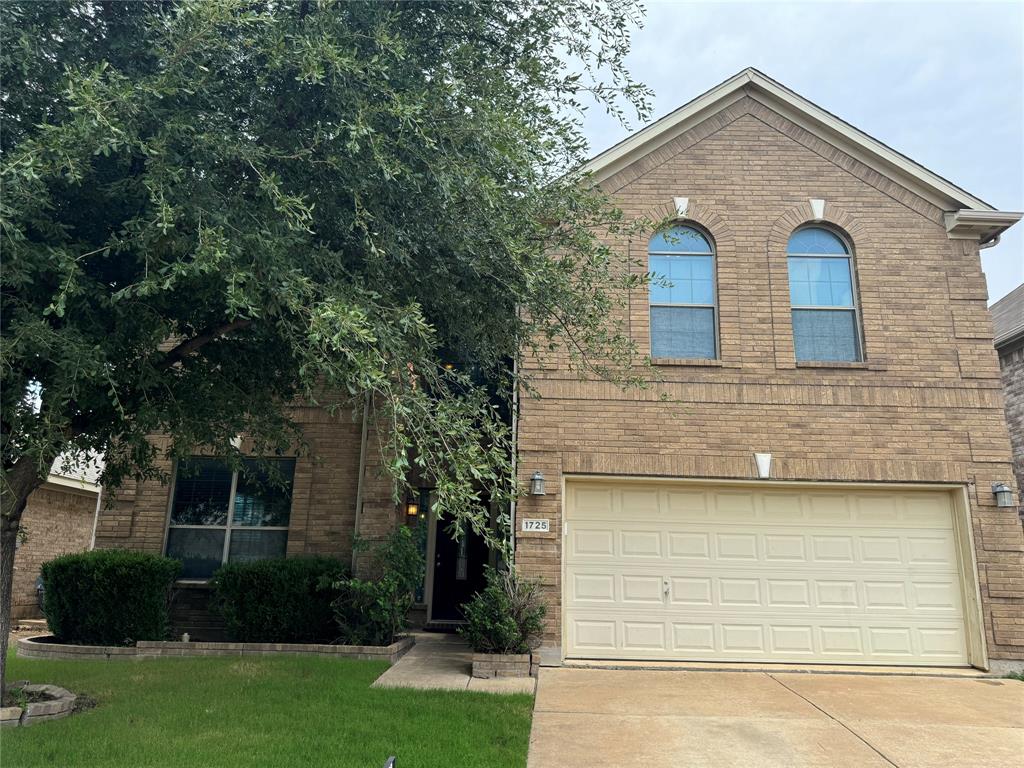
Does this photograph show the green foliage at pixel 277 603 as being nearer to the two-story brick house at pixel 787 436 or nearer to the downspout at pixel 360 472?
the downspout at pixel 360 472

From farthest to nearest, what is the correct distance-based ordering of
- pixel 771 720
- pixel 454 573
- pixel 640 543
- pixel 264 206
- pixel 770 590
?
pixel 454 573 → pixel 640 543 → pixel 770 590 → pixel 771 720 → pixel 264 206

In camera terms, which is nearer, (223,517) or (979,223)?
(979,223)

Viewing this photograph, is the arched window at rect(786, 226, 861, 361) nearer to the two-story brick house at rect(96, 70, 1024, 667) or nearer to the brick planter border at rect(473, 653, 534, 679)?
the two-story brick house at rect(96, 70, 1024, 667)

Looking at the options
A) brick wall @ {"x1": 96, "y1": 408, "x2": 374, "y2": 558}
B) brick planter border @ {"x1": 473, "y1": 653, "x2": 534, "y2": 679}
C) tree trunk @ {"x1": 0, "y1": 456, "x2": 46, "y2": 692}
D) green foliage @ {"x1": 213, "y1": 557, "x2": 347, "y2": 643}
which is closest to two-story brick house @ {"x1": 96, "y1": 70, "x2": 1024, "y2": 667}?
brick wall @ {"x1": 96, "y1": 408, "x2": 374, "y2": 558}

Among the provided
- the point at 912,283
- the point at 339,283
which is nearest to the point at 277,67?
the point at 339,283

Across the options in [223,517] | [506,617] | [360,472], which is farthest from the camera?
[223,517]

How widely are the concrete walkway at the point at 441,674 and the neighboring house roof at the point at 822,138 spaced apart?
22.2 ft

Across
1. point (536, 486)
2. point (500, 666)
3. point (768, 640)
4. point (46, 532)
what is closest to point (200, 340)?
point (536, 486)

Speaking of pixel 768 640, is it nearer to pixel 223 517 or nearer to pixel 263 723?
pixel 263 723

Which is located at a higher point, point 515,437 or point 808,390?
point 808,390

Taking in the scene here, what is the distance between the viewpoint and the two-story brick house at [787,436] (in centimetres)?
912

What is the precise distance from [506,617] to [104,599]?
5.56 metres

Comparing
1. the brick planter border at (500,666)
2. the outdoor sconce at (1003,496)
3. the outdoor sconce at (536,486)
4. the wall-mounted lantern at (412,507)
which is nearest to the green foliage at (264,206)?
the outdoor sconce at (536,486)

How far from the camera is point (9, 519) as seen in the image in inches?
249
